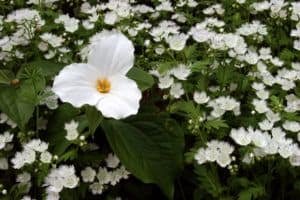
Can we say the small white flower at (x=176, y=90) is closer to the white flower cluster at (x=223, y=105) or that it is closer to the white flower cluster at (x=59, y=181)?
the white flower cluster at (x=223, y=105)

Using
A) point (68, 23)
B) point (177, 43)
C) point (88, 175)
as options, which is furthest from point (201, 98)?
point (68, 23)

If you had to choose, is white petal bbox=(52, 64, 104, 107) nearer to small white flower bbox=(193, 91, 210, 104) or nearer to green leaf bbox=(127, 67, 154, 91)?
green leaf bbox=(127, 67, 154, 91)

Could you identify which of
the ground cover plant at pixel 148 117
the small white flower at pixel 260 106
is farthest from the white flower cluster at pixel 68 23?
the small white flower at pixel 260 106

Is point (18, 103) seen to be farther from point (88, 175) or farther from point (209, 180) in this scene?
point (209, 180)

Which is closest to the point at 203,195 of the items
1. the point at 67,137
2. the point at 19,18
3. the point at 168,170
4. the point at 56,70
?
the point at 168,170

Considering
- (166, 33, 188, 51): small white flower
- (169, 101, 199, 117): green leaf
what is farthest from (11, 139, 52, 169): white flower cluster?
(166, 33, 188, 51): small white flower

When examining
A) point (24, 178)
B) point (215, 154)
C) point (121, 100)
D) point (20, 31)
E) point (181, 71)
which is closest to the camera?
point (121, 100)
